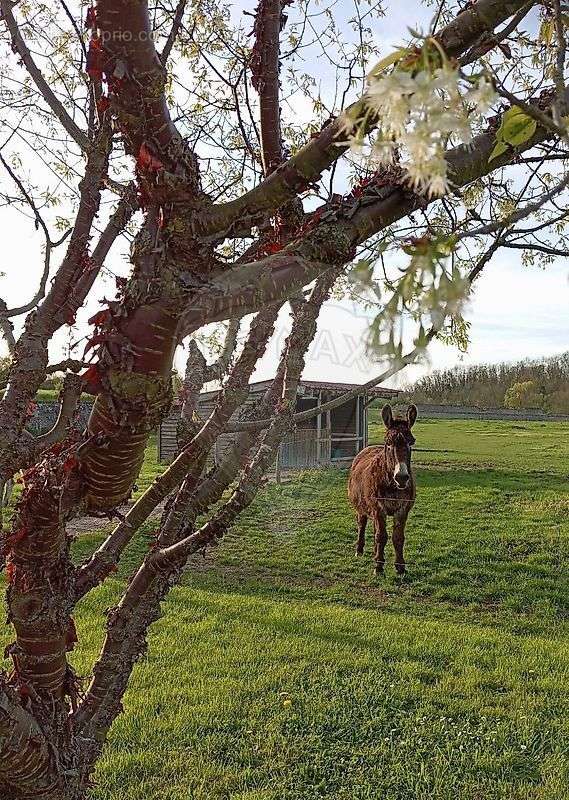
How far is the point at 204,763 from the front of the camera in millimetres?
4004

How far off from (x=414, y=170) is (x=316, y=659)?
18.7 ft

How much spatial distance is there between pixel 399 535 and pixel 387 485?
67cm

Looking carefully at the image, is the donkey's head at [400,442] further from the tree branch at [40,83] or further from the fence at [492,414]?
the fence at [492,414]

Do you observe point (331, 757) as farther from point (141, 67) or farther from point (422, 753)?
point (141, 67)

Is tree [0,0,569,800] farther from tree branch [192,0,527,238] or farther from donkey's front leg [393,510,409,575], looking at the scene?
donkey's front leg [393,510,409,575]

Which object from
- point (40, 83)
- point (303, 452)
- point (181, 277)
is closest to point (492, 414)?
point (303, 452)

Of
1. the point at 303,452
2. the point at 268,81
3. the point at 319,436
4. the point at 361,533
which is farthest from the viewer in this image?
the point at 303,452

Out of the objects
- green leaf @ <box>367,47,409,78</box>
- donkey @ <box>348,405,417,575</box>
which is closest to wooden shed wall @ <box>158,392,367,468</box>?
donkey @ <box>348,405,417,575</box>

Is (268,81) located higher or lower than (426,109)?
higher

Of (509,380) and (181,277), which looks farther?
(509,380)

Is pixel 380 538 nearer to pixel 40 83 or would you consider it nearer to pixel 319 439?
pixel 40 83

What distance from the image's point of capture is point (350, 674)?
17.5 ft

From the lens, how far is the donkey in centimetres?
662

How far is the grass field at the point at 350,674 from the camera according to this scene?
3.94 meters
